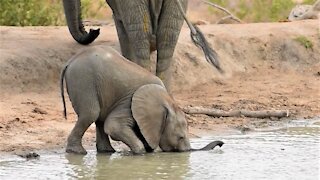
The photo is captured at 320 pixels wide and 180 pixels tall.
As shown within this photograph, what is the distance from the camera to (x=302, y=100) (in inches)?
406

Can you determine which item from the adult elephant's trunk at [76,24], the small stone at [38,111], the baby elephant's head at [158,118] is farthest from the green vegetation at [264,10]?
the baby elephant's head at [158,118]

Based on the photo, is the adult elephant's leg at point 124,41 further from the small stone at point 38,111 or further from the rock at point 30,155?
the rock at point 30,155

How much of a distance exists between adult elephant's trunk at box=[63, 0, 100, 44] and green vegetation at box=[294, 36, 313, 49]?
2789 millimetres

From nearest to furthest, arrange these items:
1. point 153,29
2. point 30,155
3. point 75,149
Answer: point 30,155 < point 75,149 < point 153,29

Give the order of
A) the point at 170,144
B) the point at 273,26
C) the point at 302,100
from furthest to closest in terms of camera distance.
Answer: the point at 273,26 → the point at 302,100 → the point at 170,144

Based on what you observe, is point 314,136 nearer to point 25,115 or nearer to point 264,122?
point 264,122

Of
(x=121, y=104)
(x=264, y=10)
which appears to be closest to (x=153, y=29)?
(x=121, y=104)

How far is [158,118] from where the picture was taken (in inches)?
288

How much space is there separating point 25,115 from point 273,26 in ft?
15.9

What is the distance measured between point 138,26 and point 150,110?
139 centimetres

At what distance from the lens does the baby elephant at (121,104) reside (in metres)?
7.18

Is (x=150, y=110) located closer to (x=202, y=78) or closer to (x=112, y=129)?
(x=112, y=129)

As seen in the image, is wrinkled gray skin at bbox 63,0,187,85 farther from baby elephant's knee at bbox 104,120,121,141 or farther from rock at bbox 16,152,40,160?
rock at bbox 16,152,40,160

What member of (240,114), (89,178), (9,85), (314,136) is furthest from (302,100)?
(89,178)
